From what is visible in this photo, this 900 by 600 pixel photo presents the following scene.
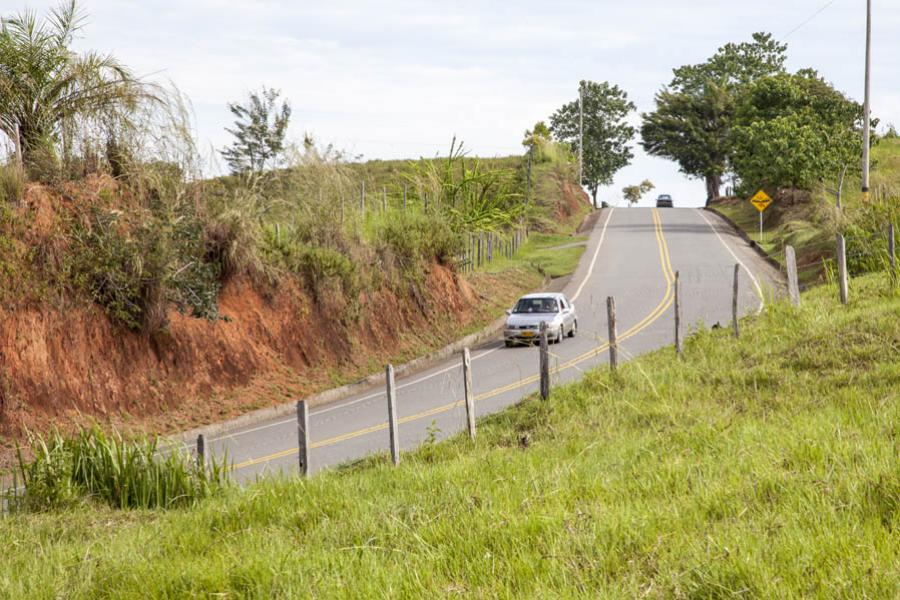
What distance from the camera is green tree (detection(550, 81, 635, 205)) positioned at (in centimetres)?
9938

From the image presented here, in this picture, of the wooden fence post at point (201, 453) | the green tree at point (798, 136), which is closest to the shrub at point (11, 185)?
the wooden fence post at point (201, 453)

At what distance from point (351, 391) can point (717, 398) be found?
12.5m

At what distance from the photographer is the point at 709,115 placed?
8712 centimetres

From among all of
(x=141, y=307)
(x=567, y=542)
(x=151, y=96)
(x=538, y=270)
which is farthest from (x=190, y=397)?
(x=538, y=270)

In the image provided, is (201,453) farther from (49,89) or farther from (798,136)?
(798,136)

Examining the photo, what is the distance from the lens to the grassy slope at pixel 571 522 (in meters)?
5.95

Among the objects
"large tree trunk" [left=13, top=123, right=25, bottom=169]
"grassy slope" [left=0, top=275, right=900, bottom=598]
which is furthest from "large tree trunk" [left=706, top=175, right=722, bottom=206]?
"grassy slope" [left=0, top=275, right=900, bottom=598]

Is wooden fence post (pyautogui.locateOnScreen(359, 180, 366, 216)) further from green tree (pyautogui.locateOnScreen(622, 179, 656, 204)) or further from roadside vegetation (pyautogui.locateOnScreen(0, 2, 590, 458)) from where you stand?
green tree (pyautogui.locateOnScreen(622, 179, 656, 204))

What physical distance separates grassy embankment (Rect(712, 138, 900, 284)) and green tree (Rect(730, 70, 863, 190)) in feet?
5.88

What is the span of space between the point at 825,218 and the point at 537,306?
17.5 meters

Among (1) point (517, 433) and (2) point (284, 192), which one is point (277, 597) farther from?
(2) point (284, 192)

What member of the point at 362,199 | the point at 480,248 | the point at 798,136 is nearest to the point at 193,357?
the point at 362,199

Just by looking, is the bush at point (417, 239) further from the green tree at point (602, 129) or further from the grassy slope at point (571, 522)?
the green tree at point (602, 129)

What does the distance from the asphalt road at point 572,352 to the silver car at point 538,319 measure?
17.1 inches
